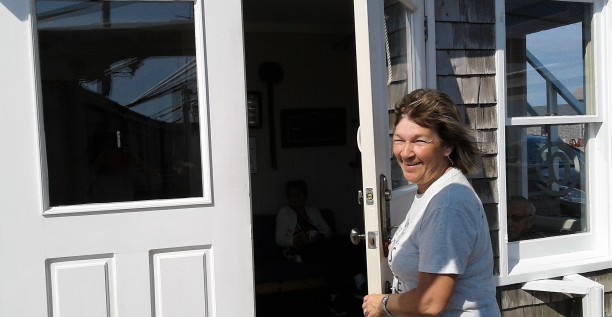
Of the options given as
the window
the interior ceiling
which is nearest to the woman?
the window

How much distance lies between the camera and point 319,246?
4242 millimetres

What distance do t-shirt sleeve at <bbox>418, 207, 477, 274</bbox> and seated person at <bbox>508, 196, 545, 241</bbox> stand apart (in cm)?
156

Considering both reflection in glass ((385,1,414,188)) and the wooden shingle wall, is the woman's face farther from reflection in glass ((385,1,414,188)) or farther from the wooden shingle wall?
the wooden shingle wall

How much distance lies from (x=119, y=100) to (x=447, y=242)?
4.66 feet

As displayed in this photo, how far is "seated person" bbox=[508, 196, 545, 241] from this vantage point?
285 centimetres

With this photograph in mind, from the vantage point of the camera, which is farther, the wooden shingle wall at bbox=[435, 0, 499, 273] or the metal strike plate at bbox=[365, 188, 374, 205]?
the wooden shingle wall at bbox=[435, 0, 499, 273]

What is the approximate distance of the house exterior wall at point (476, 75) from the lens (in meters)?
2.65

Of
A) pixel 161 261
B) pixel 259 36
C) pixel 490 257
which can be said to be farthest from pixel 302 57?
pixel 490 257

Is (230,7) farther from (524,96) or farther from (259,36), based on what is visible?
(259,36)

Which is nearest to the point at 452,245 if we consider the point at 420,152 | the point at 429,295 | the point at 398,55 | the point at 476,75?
the point at 429,295

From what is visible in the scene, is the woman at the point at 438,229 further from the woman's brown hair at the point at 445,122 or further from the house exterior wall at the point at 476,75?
the house exterior wall at the point at 476,75

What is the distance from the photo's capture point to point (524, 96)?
285 cm

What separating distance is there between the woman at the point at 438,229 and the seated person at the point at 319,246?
2398 millimetres

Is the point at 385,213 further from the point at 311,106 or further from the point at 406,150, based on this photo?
the point at 311,106
